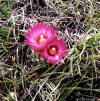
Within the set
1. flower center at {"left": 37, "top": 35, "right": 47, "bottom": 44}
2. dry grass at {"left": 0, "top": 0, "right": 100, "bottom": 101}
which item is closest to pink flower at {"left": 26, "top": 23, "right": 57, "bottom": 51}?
flower center at {"left": 37, "top": 35, "right": 47, "bottom": 44}

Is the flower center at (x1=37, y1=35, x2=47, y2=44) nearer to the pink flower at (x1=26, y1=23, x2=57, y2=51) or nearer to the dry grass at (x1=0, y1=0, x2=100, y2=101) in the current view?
the pink flower at (x1=26, y1=23, x2=57, y2=51)

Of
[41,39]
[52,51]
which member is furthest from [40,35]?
[52,51]

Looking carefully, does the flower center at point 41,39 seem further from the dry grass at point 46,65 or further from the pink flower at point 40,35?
the dry grass at point 46,65

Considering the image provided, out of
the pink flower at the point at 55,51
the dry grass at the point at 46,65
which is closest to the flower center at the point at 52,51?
the pink flower at the point at 55,51

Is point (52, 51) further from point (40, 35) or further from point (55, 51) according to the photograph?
point (40, 35)

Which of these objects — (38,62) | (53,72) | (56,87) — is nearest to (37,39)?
(38,62)

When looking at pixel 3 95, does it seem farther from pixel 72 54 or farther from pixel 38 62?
pixel 72 54
